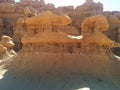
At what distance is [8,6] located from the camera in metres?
30.9

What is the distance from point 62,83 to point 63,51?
159 cm

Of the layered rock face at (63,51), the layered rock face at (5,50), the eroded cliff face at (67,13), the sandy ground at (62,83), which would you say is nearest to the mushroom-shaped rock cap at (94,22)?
the layered rock face at (63,51)

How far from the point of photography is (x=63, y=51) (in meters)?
11.2

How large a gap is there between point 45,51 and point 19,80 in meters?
1.46

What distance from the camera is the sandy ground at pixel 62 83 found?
9.81 m

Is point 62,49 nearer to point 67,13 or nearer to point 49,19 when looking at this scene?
point 49,19

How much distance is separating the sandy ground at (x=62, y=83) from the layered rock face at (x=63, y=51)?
31 centimetres

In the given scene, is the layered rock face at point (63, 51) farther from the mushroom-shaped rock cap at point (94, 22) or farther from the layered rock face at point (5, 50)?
the layered rock face at point (5, 50)

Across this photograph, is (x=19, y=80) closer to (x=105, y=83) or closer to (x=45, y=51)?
(x=45, y=51)

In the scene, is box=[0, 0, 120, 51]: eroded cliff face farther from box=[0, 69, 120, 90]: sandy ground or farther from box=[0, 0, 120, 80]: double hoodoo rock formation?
box=[0, 69, 120, 90]: sandy ground

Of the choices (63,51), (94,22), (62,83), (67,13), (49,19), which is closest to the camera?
(62,83)

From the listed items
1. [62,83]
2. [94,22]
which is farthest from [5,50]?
[62,83]

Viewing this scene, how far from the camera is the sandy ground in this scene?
981 cm

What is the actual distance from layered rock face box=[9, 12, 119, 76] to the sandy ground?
306mm
